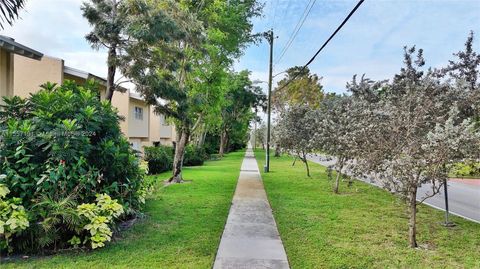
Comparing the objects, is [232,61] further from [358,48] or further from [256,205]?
[256,205]

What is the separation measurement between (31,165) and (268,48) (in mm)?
18676

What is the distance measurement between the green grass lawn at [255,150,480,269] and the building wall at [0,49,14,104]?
8.54 metres

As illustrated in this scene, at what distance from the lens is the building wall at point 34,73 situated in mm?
15469

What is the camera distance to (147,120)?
93.1 feet

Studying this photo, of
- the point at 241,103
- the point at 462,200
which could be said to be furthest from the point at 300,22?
the point at 241,103

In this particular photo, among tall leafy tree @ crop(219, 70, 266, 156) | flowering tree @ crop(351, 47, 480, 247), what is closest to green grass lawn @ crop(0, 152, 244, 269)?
flowering tree @ crop(351, 47, 480, 247)

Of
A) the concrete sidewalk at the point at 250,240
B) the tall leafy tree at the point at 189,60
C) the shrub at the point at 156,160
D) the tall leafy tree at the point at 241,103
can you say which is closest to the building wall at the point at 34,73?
the tall leafy tree at the point at 189,60

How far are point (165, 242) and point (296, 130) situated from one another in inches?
450

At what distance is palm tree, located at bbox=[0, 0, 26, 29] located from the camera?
4.81 m

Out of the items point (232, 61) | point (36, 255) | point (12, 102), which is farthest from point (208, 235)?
point (232, 61)

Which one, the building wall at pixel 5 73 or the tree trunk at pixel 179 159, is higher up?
the building wall at pixel 5 73

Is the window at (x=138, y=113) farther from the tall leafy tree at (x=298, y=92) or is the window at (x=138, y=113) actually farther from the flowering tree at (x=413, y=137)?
the flowering tree at (x=413, y=137)

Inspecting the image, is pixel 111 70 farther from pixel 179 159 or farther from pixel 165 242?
pixel 165 242

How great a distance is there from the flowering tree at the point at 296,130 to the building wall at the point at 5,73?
1078cm
